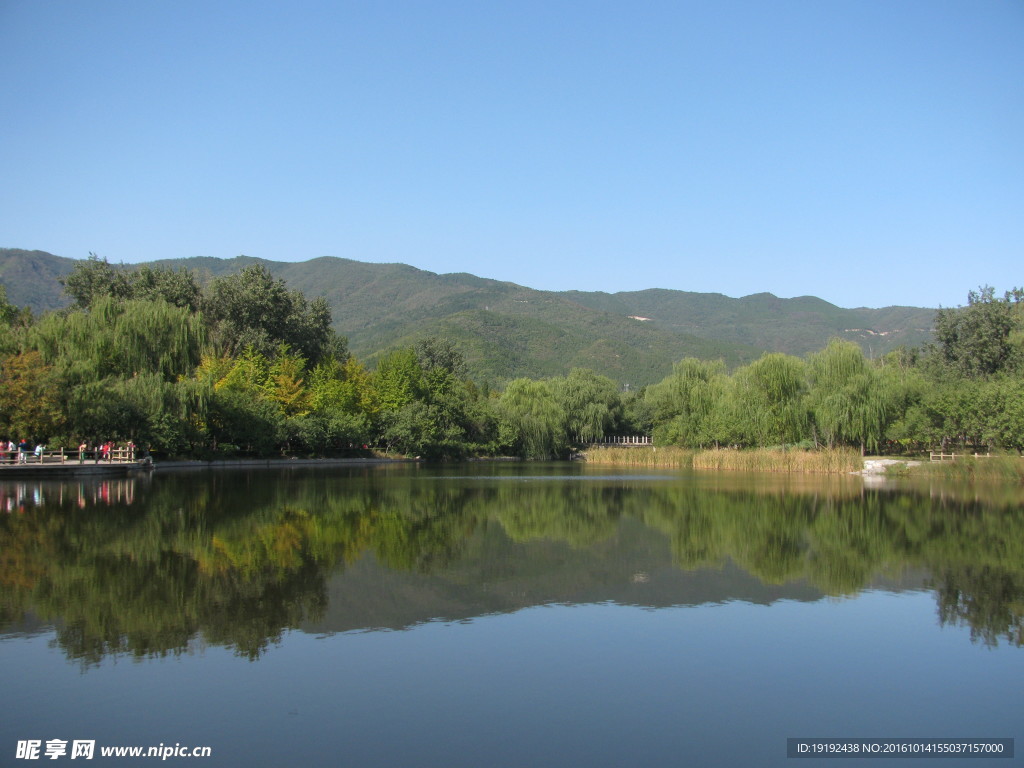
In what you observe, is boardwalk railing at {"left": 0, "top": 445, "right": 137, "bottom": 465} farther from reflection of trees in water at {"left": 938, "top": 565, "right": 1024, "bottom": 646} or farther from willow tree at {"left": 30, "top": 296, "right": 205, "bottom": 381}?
reflection of trees in water at {"left": 938, "top": 565, "right": 1024, "bottom": 646}

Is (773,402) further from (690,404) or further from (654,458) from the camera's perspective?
(654,458)

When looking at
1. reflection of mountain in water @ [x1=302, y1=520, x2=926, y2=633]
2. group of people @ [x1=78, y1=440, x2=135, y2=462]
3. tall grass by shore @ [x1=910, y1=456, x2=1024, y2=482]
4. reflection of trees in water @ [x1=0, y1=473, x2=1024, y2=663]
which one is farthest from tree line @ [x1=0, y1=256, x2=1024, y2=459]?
reflection of mountain in water @ [x1=302, y1=520, x2=926, y2=633]

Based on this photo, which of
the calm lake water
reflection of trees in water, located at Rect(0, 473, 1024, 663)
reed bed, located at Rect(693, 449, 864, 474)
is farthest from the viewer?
reed bed, located at Rect(693, 449, 864, 474)

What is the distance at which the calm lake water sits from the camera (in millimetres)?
6215

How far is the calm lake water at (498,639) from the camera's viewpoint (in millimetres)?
6215

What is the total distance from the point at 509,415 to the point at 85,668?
191 feet

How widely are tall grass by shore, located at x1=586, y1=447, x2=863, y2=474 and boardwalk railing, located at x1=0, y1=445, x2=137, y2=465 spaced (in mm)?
29079

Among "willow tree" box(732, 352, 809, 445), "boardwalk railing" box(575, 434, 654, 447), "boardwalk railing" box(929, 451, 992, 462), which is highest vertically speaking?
"willow tree" box(732, 352, 809, 445)

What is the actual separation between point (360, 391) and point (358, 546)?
46828 mm

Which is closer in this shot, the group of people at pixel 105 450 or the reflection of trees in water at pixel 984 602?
the reflection of trees in water at pixel 984 602

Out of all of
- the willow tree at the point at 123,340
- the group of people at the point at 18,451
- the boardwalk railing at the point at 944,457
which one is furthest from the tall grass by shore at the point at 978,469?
the group of people at the point at 18,451

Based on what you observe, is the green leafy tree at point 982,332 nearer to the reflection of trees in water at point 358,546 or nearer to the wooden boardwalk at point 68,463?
the reflection of trees in water at point 358,546

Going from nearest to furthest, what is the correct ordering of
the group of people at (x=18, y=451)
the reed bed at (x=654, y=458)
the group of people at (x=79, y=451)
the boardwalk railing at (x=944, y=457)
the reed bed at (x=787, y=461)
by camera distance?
the group of people at (x=18, y=451), the group of people at (x=79, y=451), the boardwalk railing at (x=944, y=457), the reed bed at (x=787, y=461), the reed bed at (x=654, y=458)

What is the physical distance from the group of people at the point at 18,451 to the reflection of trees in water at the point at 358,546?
7791mm
